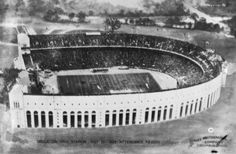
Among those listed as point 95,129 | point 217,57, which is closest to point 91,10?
point 95,129

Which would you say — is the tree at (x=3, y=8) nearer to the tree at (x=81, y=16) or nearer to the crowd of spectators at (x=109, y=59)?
the tree at (x=81, y=16)

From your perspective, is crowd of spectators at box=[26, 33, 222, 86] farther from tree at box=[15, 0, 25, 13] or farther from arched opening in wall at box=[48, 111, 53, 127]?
arched opening in wall at box=[48, 111, 53, 127]

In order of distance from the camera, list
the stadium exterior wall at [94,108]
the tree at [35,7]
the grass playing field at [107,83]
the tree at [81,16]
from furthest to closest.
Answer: the grass playing field at [107,83]
the tree at [81,16]
the tree at [35,7]
the stadium exterior wall at [94,108]

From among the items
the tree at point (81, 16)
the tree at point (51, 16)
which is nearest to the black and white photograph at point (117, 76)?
the tree at point (51, 16)

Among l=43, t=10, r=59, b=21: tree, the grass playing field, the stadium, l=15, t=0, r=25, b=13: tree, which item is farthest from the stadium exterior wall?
l=43, t=10, r=59, b=21: tree

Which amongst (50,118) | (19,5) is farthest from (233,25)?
(19,5)

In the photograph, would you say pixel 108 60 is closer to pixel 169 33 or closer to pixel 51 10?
pixel 169 33
